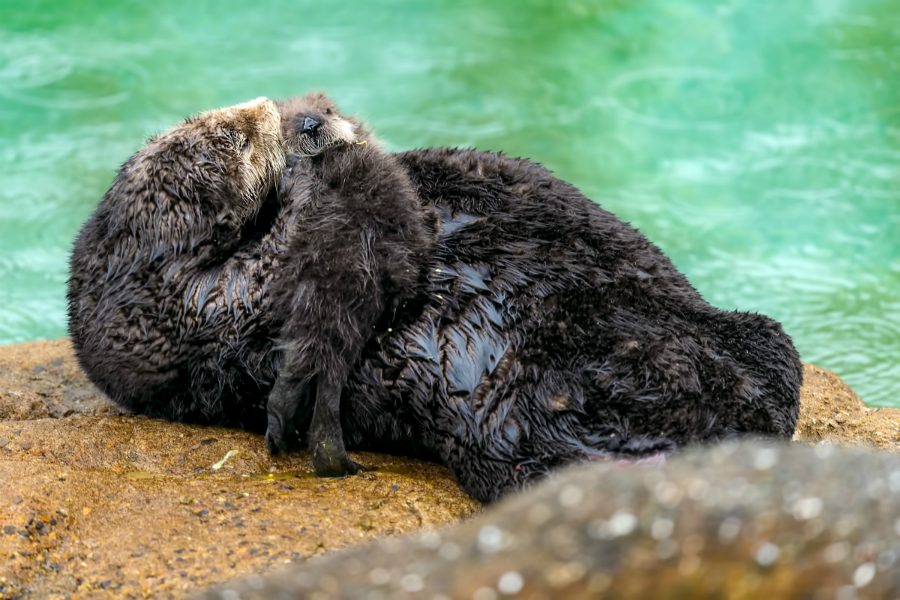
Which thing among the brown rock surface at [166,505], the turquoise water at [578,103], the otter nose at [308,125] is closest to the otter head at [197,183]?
the otter nose at [308,125]

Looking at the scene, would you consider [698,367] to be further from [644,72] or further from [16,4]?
[16,4]

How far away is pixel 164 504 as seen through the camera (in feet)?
10.1

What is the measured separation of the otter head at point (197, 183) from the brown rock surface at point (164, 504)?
0.80m

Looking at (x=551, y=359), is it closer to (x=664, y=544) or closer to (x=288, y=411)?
(x=288, y=411)

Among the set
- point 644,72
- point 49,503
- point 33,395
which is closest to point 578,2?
point 644,72

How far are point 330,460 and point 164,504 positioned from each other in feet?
1.89

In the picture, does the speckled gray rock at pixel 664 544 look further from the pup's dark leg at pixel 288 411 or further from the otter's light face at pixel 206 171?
the otter's light face at pixel 206 171

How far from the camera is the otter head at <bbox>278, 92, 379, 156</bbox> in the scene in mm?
3686

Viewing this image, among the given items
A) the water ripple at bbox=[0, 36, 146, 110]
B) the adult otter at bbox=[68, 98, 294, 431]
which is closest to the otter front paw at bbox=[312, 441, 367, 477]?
the adult otter at bbox=[68, 98, 294, 431]

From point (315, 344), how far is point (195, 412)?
0.74 metres

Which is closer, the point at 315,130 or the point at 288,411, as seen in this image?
the point at 288,411

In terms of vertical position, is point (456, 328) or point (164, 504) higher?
point (456, 328)

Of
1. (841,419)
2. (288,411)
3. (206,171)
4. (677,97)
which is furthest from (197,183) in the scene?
(677,97)

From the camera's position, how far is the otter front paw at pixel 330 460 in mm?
3312
